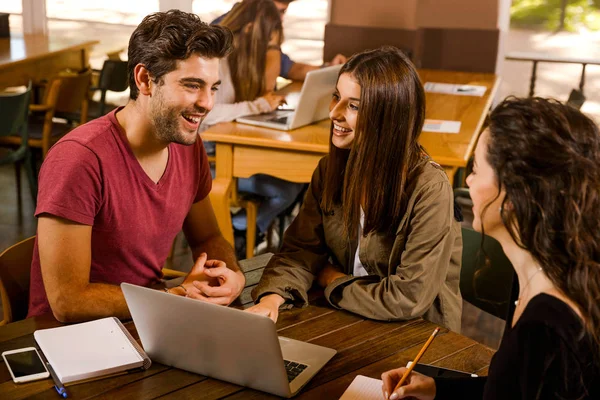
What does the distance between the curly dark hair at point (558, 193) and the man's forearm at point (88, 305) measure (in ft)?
2.85

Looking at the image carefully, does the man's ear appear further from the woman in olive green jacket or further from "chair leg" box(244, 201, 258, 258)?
"chair leg" box(244, 201, 258, 258)

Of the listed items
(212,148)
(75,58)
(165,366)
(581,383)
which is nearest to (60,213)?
(165,366)

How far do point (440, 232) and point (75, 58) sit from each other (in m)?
4.52

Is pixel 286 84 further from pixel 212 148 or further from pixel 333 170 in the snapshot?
pixel 333 170

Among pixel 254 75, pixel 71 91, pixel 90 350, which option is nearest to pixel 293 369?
pixel 90 350

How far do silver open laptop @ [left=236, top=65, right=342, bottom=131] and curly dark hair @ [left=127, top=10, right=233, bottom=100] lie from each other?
1199mm

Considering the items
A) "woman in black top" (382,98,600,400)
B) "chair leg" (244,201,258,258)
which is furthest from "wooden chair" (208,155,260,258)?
"woman in black top" (382,98,600,400)

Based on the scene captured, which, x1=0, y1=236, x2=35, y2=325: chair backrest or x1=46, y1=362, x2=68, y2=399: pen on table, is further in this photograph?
x1=0, y1=236, x2=35, y2=325: chair backrest

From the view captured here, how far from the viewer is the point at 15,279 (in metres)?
1.83

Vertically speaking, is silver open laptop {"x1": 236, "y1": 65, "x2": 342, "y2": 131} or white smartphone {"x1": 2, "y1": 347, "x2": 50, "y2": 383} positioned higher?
silver open laptop {"x1": 236, "y1": 65, "x2": 342, "y2": 131}

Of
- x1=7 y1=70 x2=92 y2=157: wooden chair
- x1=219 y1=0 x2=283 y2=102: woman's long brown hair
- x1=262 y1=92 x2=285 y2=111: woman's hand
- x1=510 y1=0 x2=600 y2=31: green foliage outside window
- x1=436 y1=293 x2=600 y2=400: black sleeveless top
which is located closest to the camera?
x1=436 y1=293 x2=600 y2=400: black sleeveless top

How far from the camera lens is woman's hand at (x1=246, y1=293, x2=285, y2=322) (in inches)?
65.5

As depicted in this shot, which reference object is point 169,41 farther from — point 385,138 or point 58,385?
point 58,385

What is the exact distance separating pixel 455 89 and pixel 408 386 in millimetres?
3287
